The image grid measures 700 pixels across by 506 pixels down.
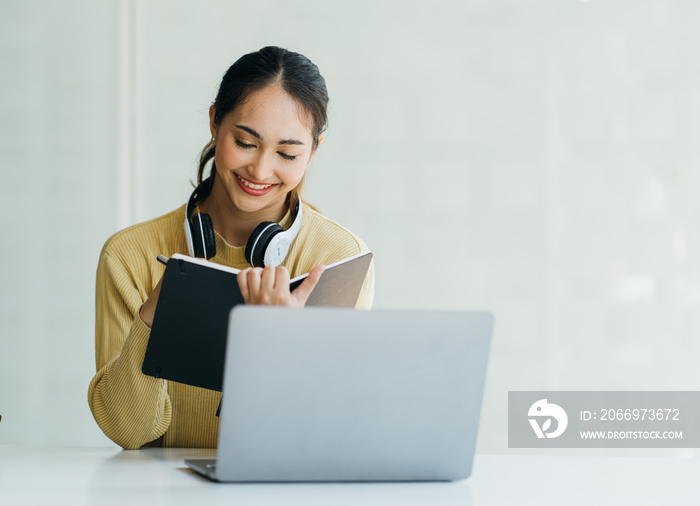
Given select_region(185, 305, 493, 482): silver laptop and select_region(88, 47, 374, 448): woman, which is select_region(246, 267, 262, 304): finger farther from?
select_region(88, 47, 374, 448): woman

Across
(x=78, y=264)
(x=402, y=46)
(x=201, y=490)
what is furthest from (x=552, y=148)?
(x=201, y=490)

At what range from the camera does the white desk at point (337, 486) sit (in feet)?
2.78

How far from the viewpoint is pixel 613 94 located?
3051 millimetres

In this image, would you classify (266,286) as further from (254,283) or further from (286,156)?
(286,156)

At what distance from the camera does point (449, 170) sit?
303cm

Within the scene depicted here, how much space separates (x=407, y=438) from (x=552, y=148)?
2.35m

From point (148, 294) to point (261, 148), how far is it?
0.40m

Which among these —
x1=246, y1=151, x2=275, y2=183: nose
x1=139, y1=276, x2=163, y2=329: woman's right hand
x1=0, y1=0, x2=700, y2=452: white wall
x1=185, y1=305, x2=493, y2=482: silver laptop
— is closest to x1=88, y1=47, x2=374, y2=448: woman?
x1=246, y1=151, x2=275, y2=183: nose

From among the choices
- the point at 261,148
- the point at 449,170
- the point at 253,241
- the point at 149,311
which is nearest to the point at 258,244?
the point at 253,241

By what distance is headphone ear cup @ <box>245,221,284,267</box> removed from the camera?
153cm

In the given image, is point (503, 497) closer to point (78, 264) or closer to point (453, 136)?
point (453, 136)

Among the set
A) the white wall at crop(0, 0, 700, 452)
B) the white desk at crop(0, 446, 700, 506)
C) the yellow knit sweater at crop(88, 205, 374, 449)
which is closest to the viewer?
the white desk at crop(0, 446, 700, 506)

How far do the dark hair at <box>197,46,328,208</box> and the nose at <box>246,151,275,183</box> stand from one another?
5.3 inches

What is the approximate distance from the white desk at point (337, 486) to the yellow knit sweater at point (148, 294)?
138 millimetres
